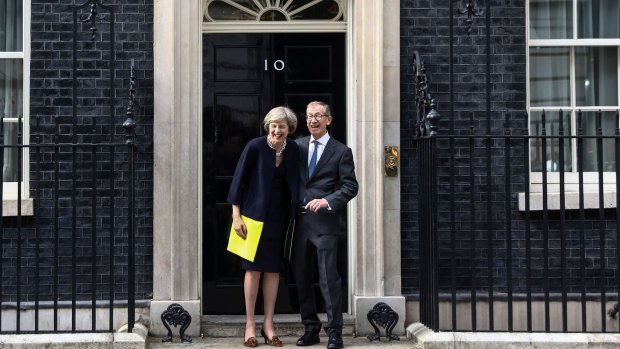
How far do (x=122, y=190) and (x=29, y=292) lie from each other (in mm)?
1140

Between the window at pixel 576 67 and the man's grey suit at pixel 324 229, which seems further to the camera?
the window at pixel 576 67

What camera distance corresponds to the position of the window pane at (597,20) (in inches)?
335

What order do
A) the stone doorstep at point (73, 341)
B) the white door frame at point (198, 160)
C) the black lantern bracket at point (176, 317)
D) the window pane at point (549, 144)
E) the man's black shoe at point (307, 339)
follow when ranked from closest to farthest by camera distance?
the stone doorstep at point (73, 341)
the man's black shoe at point (307, 339)
the black lantern bracket at point (176, 317)
the white door frame at point (198, 160)
the window pane at point (549, 144)

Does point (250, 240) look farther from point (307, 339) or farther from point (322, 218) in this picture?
point (307, 339)

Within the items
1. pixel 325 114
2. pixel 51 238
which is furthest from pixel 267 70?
pixel 51 238

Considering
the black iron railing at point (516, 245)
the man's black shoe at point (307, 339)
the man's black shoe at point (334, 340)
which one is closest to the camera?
the man's black shoe at point (334, 340)

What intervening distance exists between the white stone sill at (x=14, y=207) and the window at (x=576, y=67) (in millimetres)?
4355

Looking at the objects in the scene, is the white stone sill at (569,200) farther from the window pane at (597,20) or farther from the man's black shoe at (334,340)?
the man's black shoe at (334,340)

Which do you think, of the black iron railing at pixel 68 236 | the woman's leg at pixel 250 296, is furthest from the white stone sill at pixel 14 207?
the woman's leg at pixel 250 296

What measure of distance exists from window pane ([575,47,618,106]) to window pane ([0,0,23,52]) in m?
4.88

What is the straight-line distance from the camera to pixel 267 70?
8289 millimetres

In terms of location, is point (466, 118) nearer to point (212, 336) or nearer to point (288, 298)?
point (288, 298)

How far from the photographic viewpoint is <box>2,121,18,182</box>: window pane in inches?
321

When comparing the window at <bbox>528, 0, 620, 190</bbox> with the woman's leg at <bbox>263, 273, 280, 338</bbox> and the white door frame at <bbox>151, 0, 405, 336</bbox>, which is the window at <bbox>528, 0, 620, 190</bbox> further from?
the woman's leg at <bbox>263, 273, 280, 338</bbox>
